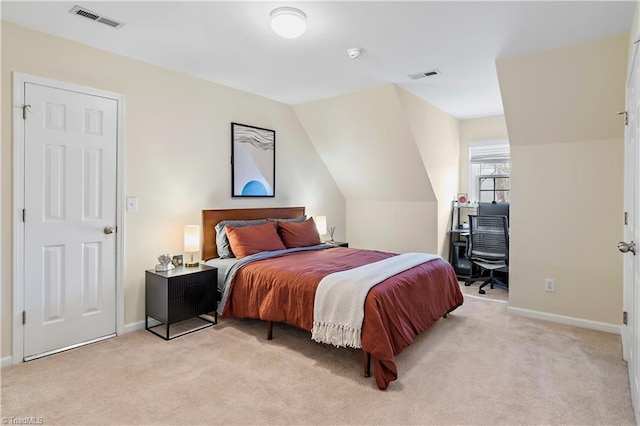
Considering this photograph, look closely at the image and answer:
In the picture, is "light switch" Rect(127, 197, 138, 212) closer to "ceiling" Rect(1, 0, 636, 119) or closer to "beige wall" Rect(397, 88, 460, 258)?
"ceiling" Rect(1, 0, 636, 119)

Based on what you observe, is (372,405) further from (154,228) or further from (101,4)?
(101,4)

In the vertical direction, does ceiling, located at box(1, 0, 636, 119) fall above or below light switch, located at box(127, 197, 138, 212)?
above

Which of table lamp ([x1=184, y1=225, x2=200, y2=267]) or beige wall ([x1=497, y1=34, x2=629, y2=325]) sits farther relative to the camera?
table lamp ([x1=184, y1=225, x2=200, y2=267])

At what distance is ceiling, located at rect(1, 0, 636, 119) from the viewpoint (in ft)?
7.67

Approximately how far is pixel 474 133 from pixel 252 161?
138 inches

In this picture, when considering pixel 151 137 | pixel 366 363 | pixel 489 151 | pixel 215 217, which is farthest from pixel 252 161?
pixel 489 151

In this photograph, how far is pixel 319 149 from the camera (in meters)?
5.22

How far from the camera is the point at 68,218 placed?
283 cm

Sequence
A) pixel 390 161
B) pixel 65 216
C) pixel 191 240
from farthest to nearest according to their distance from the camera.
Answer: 1. pixel 390 161
2. pixel 191 240
3. pixel 65 216

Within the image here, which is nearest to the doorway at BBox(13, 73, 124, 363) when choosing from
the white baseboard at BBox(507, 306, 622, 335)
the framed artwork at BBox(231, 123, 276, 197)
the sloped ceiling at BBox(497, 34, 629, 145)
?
the framed artwork at BBox(231, 123, 276, 197)

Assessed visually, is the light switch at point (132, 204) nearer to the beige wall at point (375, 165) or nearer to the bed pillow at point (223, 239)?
the bed pillow at point (223, 239)

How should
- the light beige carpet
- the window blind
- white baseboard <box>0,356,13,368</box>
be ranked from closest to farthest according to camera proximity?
the light beige carpet, white baseboard <box>0,356,13,368</box>, the window blind

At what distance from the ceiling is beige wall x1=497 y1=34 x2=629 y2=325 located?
0.96ft

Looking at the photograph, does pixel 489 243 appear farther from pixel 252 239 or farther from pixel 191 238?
pixel 191 238
